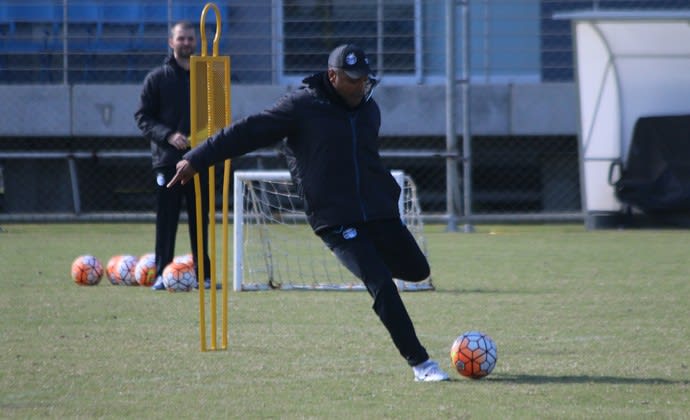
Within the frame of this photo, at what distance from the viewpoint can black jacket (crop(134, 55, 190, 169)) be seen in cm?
1073

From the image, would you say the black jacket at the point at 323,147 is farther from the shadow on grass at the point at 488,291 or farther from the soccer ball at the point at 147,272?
the soccer ball at the point at 147,272

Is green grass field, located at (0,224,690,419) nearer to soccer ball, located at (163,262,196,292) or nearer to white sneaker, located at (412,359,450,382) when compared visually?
white sneaker, located at (412,359,450,382)

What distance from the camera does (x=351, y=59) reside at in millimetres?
6398

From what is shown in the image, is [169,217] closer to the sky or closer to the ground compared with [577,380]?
closer to the sky

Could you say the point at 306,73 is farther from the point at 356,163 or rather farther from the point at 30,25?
the point at 356,163

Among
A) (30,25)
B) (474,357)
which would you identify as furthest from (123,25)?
(474,357)

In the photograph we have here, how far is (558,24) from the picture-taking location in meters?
19.0

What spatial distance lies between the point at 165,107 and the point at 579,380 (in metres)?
5.50

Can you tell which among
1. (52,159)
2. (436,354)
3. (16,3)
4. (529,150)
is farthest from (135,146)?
(436,354)

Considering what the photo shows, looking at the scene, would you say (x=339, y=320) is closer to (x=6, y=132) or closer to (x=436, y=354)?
(x=436, y=354)

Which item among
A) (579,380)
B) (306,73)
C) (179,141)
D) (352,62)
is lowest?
(579,380)

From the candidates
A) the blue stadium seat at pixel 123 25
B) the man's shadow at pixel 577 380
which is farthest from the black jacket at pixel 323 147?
the blue stadium seat at pixel 123 25

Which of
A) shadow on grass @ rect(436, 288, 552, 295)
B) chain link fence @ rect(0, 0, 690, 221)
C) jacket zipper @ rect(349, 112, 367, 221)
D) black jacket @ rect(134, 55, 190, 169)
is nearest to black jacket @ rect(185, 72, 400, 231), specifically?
jacket zipper @ rect(349, 112, 367, 221)

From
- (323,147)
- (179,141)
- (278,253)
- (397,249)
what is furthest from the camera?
(278,253)
